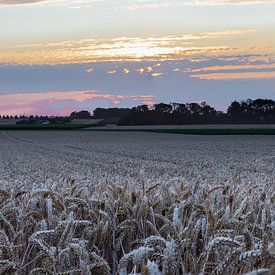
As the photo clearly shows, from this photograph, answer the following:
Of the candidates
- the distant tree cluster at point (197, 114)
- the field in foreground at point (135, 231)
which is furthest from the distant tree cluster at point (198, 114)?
the field in foreground at point (135, 231)

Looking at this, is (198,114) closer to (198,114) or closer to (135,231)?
(198,114)

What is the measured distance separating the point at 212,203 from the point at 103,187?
140cm

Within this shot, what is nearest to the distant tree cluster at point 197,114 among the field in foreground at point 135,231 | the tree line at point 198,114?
the tree line at point 198,114

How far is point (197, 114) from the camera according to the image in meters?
100

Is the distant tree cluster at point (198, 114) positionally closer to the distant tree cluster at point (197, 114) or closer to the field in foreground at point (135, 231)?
the distant tree cluster at point (197, 114)

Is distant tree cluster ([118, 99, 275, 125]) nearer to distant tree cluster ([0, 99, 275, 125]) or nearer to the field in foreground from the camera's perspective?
distant tree cluster ([0, 99, 275, 125])

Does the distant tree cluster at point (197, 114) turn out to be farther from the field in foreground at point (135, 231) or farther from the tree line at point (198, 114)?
the field in foreground at point (135, 231)

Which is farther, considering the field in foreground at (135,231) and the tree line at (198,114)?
→ the tree line at (198,114)

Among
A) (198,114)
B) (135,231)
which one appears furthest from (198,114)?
(135,231)

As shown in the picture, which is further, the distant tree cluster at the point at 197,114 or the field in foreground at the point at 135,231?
the distant tree cluster at the point at 197,114

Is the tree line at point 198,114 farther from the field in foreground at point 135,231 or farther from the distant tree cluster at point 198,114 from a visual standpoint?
the field in foreground at point 135,231

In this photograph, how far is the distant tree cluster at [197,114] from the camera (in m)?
97.6

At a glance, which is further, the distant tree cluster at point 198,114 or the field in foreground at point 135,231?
the distant tree cluster at point 198,114

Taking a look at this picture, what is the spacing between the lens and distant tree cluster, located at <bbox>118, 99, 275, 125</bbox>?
320 feet
